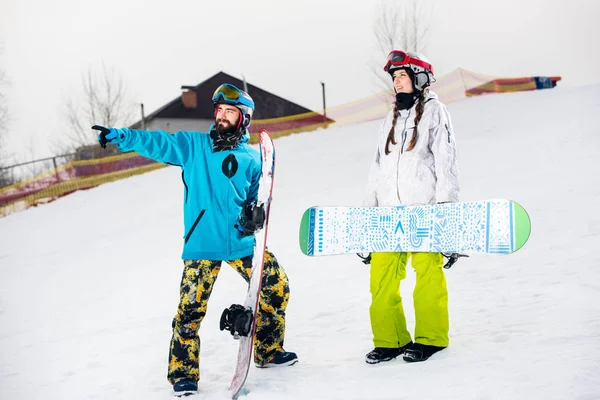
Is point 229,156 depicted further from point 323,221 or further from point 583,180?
point 583,180

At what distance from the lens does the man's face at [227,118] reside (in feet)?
11.6

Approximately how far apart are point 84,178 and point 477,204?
16033 mm

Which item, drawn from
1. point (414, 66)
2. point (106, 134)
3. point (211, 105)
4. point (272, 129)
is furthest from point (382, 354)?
point (211, 105)

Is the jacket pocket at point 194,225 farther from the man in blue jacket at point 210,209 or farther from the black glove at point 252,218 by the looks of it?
the black glove at point 252,218

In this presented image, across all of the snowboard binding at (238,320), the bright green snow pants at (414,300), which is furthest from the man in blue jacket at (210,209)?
the bright green snow pants at (414,300)

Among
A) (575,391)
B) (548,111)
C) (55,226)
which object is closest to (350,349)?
(575,391)

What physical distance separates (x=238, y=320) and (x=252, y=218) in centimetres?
55

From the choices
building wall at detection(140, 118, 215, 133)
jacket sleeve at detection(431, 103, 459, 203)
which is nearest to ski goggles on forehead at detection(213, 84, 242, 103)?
jacket sleeve at detection(431, 103, 459, 203)

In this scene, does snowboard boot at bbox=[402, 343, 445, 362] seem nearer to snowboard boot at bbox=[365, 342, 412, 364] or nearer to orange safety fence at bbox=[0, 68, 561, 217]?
snowboard boot at bbox=[365, 342, 412, 364]

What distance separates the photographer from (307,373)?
3557 mm

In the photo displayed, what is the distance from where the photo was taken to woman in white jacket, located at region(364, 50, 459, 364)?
346 centimetres

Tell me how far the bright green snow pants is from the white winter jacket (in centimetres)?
34

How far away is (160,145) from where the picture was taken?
135 inches

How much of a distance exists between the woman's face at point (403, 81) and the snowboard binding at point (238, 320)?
5.12ft
